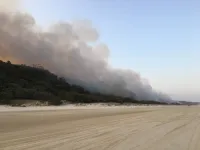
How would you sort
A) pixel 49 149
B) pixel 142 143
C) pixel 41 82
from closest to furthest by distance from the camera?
pixel 49 149 → pixel 142 143 → pixel 41 82

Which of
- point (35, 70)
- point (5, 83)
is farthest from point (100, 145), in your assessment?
point (35, 70)

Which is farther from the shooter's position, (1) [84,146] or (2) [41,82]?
(2) [41,82]

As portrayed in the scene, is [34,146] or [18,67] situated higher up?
[18,67]

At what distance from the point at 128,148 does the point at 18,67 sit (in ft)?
237

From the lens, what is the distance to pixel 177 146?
1109 centimetres

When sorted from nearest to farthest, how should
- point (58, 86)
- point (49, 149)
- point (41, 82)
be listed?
point (49, 149) → point (41, 82) → point (58, 86)

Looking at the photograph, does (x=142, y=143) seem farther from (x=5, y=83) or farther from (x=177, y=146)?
(x=5, y=83)

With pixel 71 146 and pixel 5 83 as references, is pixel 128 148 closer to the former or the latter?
pixel 71 146

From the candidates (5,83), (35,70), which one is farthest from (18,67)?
(5,83)

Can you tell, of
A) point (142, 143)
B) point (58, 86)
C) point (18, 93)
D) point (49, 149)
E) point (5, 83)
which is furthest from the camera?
point (58, 86)

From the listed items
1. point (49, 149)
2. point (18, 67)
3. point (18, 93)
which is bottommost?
point (49, 149)

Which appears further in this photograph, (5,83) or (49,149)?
(5,83)

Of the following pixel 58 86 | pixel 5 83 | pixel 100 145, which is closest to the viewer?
pixel 100 145

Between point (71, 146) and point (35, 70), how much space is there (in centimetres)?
7517
